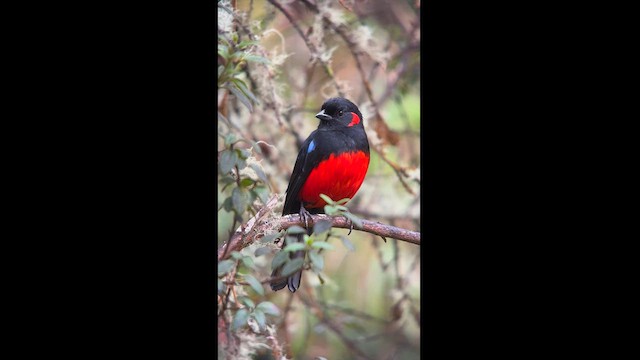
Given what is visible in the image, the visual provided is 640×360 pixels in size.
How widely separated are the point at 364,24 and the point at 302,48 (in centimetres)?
25

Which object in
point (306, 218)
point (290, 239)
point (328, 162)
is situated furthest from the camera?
point (328, 162)

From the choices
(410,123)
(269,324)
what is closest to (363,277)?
(269,324)

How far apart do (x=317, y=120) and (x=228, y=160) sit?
75 centimetres

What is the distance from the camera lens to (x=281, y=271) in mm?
3311

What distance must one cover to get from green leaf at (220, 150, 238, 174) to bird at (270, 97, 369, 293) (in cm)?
61

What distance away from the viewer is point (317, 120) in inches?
144

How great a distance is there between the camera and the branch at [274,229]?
3.22 meters

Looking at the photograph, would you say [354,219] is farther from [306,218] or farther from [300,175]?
[300,175]

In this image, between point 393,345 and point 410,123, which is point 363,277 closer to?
point 393,345

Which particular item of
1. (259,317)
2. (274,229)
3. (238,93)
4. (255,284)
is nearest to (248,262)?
(255,284)

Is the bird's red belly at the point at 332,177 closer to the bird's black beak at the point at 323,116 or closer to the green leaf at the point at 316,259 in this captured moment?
the bird's black beak at the point at 323,116

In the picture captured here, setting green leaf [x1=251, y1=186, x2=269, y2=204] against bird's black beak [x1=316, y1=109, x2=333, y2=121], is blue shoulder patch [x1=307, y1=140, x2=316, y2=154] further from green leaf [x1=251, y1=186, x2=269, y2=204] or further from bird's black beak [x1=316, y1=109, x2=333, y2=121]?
green leaf [x1=251, y1=186, x2=269, y2=204]

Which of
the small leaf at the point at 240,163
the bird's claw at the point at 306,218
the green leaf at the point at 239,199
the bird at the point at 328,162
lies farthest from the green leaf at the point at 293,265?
the bird at the point at 328,162

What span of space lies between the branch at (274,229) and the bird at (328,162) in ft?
0.39
